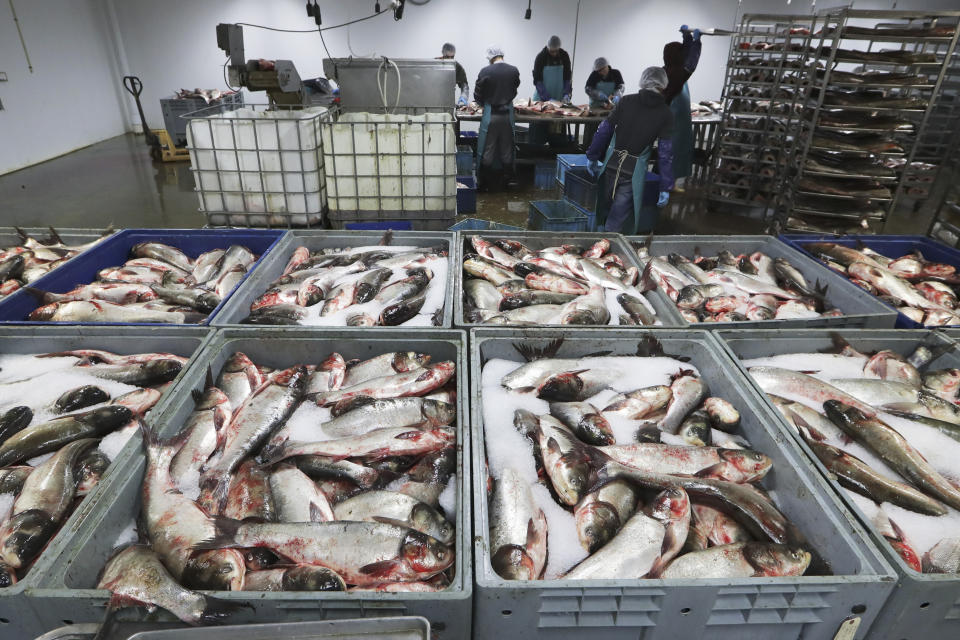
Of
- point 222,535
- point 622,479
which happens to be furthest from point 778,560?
point 222,535

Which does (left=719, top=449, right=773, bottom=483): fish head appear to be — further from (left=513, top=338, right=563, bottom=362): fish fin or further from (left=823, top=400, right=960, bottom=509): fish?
(left=513, top=338, right=563, bottom=362): fish fin

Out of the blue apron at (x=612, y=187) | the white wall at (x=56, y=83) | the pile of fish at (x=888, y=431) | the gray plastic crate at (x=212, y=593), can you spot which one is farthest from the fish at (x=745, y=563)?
the white wall at (x=56, y=83)

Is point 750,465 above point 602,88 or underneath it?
underneath

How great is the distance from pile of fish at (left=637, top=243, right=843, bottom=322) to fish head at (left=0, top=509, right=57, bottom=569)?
2.63 m

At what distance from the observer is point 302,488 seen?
5.34ft

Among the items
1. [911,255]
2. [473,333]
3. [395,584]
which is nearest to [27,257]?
[473,333]

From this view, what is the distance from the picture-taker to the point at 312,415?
200cm

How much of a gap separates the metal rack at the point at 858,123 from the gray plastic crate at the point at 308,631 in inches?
262

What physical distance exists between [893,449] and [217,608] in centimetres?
220

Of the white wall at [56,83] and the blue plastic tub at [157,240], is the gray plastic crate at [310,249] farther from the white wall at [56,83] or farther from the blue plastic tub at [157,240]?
the white wall at [56,83]

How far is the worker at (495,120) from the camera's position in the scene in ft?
26.1

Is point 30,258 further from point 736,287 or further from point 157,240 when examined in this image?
point 736,287

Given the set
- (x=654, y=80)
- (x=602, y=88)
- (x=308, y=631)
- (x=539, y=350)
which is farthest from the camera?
(x=602, y=88)

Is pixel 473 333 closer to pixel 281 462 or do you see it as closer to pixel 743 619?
pixel 281 462
